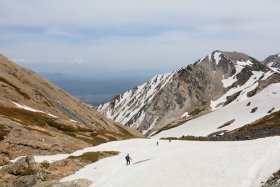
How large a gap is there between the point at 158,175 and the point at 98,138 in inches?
2094

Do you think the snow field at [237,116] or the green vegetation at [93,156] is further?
the snow field at [237,116]

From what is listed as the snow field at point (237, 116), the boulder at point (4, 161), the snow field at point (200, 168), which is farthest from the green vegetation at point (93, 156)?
the snow field at point (237, 116)

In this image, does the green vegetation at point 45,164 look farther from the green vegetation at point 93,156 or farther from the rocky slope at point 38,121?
the rocky slope at point 38,121

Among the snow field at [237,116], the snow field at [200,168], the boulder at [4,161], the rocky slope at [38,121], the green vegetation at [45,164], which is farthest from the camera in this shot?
the snow field at [237,116]

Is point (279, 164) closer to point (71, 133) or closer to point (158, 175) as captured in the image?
point (158, 175)

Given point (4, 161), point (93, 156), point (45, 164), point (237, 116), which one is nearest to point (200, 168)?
point (45, 164)

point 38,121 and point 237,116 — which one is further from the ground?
point 237,116

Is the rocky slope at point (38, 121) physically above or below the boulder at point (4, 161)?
above

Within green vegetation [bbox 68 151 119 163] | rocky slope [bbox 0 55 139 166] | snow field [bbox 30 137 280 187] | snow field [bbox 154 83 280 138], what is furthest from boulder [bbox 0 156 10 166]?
snow field [bbox 154 83 280 138]

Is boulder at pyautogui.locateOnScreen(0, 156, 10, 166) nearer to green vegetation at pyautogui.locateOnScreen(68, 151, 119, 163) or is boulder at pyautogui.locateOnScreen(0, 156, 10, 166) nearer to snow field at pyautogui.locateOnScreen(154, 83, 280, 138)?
green vegetation at pyautogui.locateOnScreen(68, 151, 119, 163)

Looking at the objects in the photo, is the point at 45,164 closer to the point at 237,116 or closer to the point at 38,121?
the point at 38,121

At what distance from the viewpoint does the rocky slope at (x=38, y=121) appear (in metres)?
75.1

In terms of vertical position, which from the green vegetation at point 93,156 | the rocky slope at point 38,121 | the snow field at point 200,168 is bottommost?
the snow field at point 200,168

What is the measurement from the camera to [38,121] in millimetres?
99188
